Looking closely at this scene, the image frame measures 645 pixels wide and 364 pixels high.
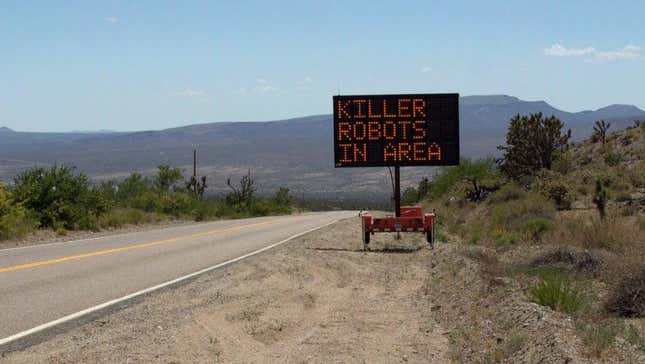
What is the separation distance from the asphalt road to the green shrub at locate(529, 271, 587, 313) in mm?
6019

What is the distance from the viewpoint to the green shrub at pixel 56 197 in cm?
2628

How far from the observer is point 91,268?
14555 millimetres

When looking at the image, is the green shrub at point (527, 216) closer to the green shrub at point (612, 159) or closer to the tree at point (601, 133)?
the green shrub at point (612, 159)

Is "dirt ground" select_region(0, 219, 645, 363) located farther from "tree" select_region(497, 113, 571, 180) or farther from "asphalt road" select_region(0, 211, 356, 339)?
"tree" select_region(497, 113, 571, 180)

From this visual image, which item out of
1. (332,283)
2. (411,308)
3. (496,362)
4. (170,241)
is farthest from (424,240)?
(496,362)

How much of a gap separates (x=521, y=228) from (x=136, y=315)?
14.4m

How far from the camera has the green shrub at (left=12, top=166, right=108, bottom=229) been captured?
86.2 feet

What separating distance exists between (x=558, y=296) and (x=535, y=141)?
32.8m

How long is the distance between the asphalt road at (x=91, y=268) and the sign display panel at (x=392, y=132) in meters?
3.83

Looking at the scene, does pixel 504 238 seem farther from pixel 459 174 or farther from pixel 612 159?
pixel 459 174

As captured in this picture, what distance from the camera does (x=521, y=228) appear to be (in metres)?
21.9

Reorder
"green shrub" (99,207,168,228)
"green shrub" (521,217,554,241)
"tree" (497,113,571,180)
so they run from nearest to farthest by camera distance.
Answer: "green shrub" (521,217,554,241) → "green shrub" (99,207,168,228) → "tree" (497,113,571,180)

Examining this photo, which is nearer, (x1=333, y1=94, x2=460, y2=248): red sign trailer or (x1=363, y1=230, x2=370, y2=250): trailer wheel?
(x1=333, y1=94, x2=460, y2=248): red sign trailer

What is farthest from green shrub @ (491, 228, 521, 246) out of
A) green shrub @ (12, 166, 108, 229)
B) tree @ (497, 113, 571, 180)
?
tree @ (497, 113, 571, 180)
